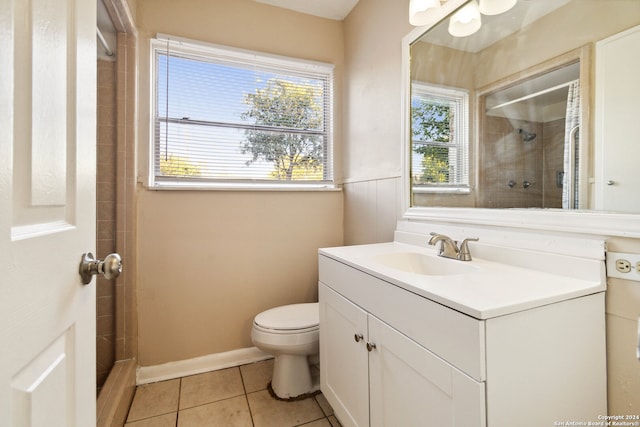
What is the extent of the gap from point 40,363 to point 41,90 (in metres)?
0.45

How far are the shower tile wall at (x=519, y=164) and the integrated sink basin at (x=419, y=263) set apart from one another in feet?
0.98

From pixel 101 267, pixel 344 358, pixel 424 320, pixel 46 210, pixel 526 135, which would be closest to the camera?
pixel 46 210

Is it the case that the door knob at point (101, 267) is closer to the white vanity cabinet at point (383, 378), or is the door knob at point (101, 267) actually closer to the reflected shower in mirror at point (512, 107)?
the white vanity cabinet at point (383, 378)

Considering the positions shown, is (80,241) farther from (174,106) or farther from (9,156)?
(174,106)

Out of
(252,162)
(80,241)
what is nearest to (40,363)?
(80,241)

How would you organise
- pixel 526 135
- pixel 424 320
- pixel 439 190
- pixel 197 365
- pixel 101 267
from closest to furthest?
pixel 101 267 → pixel 424 320 → pixel 526 135 → pixel 439 190 → pixel 197 365

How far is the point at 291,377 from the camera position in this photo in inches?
63.2

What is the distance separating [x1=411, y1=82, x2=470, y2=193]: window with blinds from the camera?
1.38m

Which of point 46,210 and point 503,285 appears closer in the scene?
point 46,210

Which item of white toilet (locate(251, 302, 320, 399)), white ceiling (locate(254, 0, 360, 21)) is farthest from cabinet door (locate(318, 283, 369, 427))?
white ceiling (locate(254, 0, 360, 21))

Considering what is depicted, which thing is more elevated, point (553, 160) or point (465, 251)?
point (553, 160)

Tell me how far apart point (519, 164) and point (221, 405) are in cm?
179

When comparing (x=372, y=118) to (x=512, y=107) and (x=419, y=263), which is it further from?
(x=419, y=263)

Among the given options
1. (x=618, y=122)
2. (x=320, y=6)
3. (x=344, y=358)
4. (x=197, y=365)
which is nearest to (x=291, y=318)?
(x=344, y=358)
